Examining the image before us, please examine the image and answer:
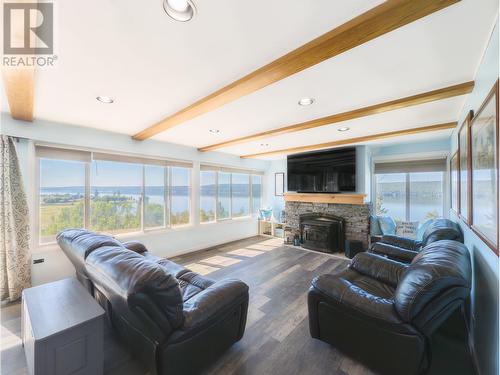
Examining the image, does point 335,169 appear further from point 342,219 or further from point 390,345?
point 390,345

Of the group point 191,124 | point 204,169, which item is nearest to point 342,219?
point 204,169

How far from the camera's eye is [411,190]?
4457mm

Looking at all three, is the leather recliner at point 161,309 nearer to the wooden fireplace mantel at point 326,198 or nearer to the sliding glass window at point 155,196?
the sliding glass window at point 155,196

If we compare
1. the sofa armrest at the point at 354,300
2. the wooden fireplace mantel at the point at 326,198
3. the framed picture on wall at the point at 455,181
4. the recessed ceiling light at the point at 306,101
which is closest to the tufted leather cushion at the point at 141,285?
the sofa armrest at the point at 354,300

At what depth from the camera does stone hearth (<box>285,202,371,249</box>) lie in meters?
4.44

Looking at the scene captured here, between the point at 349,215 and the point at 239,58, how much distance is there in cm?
420

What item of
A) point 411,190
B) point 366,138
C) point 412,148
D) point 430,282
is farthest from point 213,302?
point 412,148

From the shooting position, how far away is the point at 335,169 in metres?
4.70

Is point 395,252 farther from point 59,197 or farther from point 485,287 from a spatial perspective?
point 59,197

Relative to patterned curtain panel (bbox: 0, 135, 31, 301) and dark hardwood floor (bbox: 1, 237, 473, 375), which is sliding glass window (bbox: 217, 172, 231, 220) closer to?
dark hardwood floor (bbox: 1, 237, 473, 375)

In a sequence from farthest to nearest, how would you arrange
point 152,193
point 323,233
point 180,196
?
1. point 323,233
2. point 180,196
3. point 152,193

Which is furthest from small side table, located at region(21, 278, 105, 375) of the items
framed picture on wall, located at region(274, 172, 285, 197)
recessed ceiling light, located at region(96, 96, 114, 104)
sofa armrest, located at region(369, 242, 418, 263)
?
framed picture on wall, located at region(274, 172, 285, 197)

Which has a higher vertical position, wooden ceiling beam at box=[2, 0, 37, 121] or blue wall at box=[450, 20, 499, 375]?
wooden ceiling beam at box=[2, 0, 37, 121]

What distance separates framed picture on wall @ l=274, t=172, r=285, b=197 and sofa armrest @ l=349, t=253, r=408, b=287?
3.98 m
